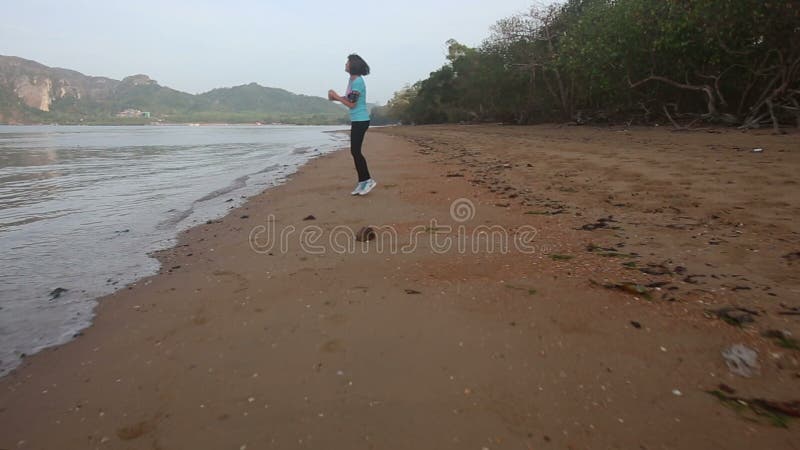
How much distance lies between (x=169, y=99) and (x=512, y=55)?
155 meters

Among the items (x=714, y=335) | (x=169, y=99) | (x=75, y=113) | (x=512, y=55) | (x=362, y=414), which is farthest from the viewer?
(x=169, y=99)

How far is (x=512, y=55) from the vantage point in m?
26.0

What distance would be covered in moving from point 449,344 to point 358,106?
4326 millimetres

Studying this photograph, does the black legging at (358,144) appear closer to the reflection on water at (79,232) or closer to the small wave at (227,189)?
the reflection on water at (79,232)

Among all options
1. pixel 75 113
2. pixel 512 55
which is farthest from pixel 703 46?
pixel 75 113

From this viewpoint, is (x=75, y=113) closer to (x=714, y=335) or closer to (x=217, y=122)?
(x=217, y=122)

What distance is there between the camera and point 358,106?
17.6ft

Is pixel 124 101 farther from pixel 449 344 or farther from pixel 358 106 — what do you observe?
pixel 449 344

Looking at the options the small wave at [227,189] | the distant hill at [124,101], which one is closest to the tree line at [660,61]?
the small wave at [227,189]

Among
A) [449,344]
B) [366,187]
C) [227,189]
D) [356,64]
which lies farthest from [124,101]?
[449,344]

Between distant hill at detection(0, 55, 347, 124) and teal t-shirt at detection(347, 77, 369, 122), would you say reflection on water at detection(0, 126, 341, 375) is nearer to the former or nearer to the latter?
teal t-shirt at detection(347, 77, 369, 122)

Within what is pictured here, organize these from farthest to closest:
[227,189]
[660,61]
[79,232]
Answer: [660,61] < [227,189] < [79,232]

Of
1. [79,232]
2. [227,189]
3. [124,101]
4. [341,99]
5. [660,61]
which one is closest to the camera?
[79,232]

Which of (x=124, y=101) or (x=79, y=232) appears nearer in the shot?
(x=79, y=232)
